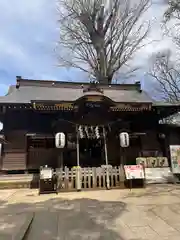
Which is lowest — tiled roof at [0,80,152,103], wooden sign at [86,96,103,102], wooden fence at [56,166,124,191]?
wooden fence at [56,166,124,191]

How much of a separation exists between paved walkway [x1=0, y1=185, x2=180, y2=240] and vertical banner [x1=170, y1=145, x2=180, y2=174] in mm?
3590

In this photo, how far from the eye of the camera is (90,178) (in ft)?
28.6

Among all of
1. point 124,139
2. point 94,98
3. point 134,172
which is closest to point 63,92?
point 94,98

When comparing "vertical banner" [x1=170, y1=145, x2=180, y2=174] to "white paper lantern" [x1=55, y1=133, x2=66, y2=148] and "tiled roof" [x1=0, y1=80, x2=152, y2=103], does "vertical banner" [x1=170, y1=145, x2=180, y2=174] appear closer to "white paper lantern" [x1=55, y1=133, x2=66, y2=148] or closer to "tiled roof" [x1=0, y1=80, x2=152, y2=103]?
"tiled roof" [x1=0, y1=80, x2=152, y2=103]

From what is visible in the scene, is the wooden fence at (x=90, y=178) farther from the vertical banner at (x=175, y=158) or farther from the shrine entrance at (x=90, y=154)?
the shrine entrance at (x=90, y=154)

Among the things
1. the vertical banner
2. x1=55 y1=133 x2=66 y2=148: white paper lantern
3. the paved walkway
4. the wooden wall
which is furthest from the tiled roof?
the paved walkway

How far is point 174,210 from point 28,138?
7.95m

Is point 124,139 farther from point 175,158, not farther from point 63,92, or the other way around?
point 63,92

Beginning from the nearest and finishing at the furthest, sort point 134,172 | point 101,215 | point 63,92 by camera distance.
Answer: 1. point 101,215
2. point 134,172
3. point 63,92

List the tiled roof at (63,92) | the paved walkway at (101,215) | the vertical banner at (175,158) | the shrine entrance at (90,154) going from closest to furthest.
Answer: the paved walkway at (101,215)
the vertical banner at (175,158)
the tiled roof at (63,92)
the shrine entrance at (90,154)

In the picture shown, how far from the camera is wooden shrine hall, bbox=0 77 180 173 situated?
10078 mm

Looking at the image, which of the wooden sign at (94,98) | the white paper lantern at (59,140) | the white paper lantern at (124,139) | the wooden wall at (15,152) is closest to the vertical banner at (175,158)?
the white paper lantern at (124,139)

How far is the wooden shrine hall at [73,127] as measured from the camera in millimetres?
10078

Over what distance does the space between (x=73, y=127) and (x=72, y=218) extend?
6.10 metres
